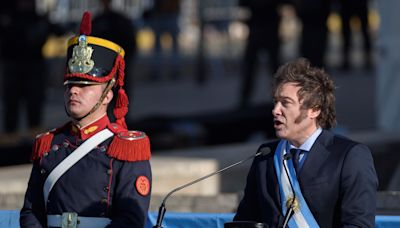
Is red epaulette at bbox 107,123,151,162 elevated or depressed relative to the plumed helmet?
depressed

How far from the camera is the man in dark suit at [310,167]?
4.75m

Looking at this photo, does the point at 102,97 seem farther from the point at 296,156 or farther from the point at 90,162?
the point at 296,156

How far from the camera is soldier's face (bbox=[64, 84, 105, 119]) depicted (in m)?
5.18

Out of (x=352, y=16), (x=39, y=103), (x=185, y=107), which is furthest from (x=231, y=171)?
(x=352, y=16)

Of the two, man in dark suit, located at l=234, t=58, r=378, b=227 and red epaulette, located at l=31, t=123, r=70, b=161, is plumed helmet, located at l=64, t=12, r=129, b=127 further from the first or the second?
man in dark suit, located at l=234, t=58, r=378, b=227

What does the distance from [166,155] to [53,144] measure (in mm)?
4960

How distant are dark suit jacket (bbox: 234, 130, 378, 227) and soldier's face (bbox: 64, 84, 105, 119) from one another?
2.31ft

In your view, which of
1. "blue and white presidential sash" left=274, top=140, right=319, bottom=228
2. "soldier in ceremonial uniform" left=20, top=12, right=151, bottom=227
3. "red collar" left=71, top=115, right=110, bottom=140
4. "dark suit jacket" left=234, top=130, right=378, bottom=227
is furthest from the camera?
"red collar" left=71, top=115, right=110, bottom=140

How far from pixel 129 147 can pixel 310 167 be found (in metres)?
0.75

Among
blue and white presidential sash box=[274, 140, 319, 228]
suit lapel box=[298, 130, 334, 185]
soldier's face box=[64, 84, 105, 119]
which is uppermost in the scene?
soldier's face box=[64, 84, 105, 119]

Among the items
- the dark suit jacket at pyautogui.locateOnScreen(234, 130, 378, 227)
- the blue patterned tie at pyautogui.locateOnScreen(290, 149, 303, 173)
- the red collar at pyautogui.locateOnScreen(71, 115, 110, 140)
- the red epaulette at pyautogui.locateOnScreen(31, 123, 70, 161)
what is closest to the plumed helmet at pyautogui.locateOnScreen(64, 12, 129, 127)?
the red collar at pyautogui.locateOnScreen(71, 115, 110, 140)

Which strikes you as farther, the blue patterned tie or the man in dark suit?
the blue patterned tie

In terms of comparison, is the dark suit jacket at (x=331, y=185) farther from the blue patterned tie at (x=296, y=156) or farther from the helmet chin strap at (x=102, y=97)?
the helmet chin strap at (x=102, y=97)

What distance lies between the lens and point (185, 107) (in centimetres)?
1814
